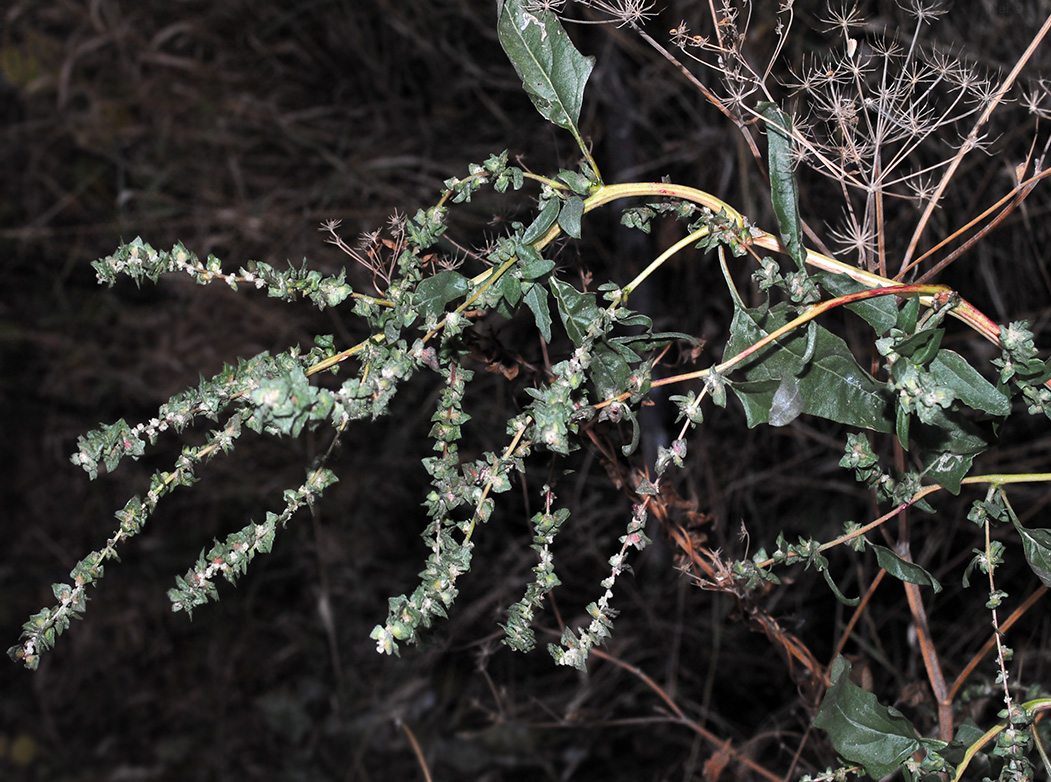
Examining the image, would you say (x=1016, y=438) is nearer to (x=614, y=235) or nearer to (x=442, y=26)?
(x=614, y=235)

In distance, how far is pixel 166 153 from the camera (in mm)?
2330

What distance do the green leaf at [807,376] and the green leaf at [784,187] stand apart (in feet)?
0.13

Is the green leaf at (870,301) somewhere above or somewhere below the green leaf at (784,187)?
below

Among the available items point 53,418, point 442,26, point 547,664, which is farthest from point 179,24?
point 547,664

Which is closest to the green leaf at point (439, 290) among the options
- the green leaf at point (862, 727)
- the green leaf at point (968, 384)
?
the green leaf at point (968, 384)

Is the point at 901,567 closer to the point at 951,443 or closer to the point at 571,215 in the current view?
the point at 951,443

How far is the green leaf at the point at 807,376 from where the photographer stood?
52 centimetres

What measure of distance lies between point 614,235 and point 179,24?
56.9 inches

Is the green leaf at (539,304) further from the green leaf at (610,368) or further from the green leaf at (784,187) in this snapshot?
the green leaf at (784,187)

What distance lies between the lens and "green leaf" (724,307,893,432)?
516mm

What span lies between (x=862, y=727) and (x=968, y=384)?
0.27 metres

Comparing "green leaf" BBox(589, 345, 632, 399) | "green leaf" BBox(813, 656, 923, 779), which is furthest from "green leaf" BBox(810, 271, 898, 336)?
"green leaf" BBox(813, 656, 923, 779)

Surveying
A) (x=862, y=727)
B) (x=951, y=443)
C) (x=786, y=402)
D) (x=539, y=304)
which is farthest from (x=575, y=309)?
(x=862, y=727)

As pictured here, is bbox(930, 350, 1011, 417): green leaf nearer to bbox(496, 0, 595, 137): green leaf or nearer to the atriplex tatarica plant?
the atriplex tatarica plant
